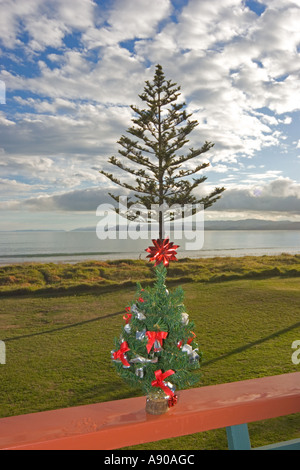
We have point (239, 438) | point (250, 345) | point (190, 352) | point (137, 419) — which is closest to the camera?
point (137, 419)


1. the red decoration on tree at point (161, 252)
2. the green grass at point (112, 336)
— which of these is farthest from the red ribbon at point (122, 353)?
the green grass at point (112, 336)

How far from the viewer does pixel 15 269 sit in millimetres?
15258

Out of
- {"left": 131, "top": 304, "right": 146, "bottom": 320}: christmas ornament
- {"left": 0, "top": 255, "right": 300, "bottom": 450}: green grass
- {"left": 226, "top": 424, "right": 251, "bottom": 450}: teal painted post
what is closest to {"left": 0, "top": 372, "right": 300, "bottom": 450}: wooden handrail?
{"left": 226, "top": 424, "right": 251, "bottom": 450}: teal painted post

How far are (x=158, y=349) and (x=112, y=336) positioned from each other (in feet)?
Result: 17.5

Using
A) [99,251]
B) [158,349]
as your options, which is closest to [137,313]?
[158,349]

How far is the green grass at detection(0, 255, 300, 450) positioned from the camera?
4.41m

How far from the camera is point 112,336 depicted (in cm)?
700

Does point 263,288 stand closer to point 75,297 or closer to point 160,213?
point 160,213

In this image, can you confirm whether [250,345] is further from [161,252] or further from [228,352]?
[161,252]

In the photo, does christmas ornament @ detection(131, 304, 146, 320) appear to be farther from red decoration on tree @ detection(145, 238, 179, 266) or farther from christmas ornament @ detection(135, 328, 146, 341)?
red decoration on tree @ detection(145, 238, 179, 266)

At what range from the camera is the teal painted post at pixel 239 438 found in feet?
7.01

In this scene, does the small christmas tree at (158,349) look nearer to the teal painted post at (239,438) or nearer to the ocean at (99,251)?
the teal painted post at (239,438)

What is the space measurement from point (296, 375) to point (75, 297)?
8.75 m
